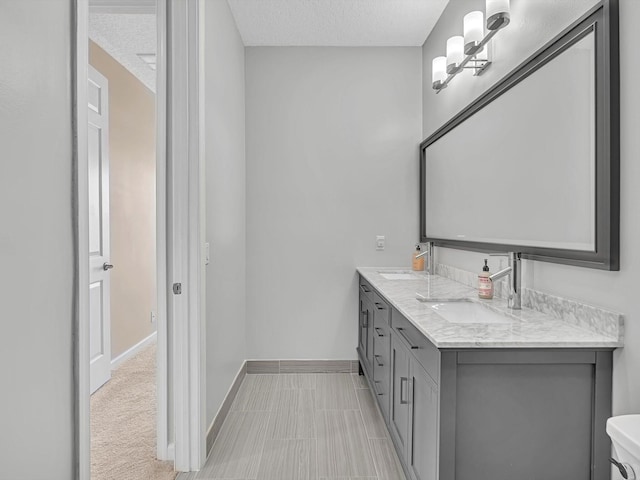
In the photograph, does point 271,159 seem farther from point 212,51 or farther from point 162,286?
point 162,286

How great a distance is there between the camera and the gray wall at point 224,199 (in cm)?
227

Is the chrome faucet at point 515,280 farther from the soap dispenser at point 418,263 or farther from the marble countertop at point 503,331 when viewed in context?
the soap dispenser at point 418,263

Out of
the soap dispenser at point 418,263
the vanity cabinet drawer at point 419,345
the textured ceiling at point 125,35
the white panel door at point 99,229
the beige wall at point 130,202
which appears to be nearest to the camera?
the vanity cabinet drawer at point 419,345

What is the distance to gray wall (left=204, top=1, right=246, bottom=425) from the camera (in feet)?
7.45

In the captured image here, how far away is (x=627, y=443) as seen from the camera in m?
0.91

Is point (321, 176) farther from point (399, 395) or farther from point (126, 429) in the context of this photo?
point (126, 429)

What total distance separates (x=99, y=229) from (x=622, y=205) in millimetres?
3114

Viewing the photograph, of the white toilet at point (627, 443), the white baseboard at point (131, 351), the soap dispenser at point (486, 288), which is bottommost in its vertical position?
the white baseboard at point (131, 351)

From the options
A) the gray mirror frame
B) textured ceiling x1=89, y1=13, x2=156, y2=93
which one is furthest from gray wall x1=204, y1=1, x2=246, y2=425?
the gray mirror frame

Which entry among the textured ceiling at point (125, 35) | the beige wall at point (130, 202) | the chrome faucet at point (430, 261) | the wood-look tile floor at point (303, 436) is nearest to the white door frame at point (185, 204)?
the wood-look tile floor at point (303, 436)

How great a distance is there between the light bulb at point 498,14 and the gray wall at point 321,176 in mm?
1568

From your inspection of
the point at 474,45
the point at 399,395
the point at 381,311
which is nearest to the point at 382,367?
the point at 381,311

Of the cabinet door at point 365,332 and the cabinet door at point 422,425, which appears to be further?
the cabinet door at point 365,332

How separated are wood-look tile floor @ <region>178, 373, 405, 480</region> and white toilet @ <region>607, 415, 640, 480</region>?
124 cm
